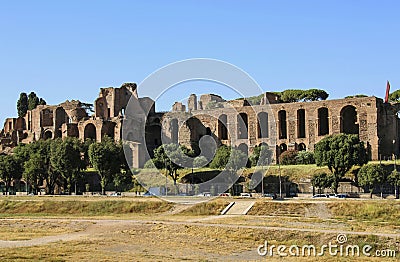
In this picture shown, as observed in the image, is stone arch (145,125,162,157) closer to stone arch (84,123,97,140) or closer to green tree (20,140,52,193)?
stone arch (84,123,97,140)

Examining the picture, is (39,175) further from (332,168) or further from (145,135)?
(332,168)

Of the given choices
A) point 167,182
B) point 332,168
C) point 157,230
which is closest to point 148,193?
point 167,182

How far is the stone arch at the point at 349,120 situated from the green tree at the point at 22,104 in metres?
57.5

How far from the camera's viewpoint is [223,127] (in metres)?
89.2

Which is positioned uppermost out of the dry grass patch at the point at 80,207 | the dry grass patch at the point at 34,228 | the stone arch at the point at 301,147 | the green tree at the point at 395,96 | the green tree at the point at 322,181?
the green tree at the point at 395,96

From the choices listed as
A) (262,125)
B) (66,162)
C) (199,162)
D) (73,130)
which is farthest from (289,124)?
(73,130)

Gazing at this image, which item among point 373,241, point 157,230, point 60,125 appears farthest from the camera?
point 60,125

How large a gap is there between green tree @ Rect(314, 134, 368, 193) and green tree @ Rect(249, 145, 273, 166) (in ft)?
39.4

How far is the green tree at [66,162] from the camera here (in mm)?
67438

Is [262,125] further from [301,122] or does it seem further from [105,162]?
[105,162]

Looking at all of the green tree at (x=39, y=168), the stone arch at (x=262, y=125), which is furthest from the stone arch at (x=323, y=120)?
the green tree at (x=39, y=168)

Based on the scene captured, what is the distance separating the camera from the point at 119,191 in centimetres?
6662

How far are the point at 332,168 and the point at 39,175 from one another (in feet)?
107

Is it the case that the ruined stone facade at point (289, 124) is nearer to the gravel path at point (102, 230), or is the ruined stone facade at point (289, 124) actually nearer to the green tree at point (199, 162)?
the green tree at point (199, 162)
